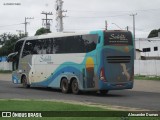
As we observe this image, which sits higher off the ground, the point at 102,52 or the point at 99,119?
the point at 102,52

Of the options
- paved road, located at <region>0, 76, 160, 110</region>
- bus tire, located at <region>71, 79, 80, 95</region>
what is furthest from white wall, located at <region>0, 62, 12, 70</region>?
bus tire, located at <region>71, 79, 80, 95</region>

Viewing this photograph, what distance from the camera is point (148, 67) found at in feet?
146

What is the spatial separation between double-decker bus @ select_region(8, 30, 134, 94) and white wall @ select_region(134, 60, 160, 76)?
Answer: 16904mm

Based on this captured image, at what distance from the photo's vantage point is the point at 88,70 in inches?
954

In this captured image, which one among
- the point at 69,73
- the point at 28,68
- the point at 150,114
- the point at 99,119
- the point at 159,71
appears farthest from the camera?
the point at 159,71

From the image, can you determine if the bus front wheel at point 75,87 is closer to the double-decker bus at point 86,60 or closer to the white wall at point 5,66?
the double-decker bus at point 86,60

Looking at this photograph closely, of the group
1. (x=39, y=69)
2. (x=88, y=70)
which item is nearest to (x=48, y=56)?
(x=39, y=69)

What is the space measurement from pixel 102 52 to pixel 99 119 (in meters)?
12.2

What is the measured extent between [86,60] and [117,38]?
2027mm

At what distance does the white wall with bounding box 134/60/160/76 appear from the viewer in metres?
42.9

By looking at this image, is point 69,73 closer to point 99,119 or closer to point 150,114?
point 99,119

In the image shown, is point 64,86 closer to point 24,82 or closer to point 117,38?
point 117,38

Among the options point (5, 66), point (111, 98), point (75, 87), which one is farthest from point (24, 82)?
point (5, 66)

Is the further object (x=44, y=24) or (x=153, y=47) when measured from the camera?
(x=44, y=24)
